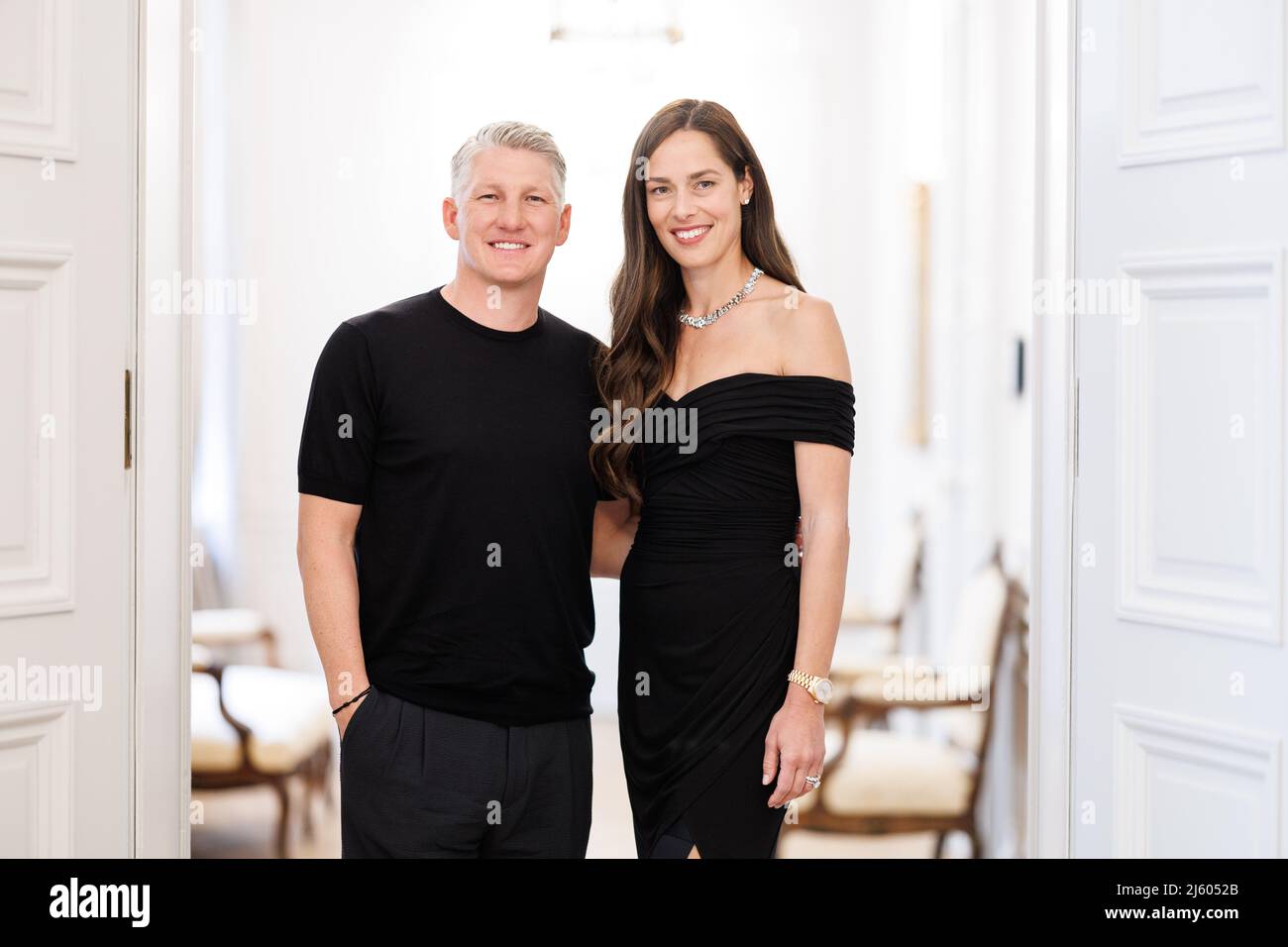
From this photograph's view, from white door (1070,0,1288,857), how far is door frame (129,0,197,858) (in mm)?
1575

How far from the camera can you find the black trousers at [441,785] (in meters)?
1.78

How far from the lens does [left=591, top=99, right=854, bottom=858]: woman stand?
180 cm

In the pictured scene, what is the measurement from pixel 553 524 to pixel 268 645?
159 cm

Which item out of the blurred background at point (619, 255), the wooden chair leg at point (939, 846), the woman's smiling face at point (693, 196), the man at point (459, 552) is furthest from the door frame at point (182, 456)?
the wooden chair leg at point (939, 846)

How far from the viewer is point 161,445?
82.0 inches

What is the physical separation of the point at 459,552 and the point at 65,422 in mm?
665

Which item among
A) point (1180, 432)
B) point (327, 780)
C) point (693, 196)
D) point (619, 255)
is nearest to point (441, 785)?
point (693, 196)

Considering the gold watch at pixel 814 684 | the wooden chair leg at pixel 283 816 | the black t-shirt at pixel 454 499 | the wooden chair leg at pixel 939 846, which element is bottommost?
the wooden chair leg at pixel 939 846

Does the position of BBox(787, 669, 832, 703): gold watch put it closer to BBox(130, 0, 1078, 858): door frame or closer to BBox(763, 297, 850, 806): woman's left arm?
BBox(763, 297, 850, 806): woman's left arm

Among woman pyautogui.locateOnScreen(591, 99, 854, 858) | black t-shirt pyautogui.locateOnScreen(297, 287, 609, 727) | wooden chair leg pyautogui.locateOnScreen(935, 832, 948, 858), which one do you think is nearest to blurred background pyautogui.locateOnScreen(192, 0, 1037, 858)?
wooden chair leg pyautogui.locateOnScreen(935, 832, 948, 858)

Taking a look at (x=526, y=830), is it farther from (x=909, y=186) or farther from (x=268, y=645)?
(x=909, y=186)

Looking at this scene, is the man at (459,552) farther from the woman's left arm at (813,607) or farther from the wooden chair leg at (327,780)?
the wooden chair leg at (327,780)

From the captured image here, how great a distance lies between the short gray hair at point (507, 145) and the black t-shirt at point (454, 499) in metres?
0.25

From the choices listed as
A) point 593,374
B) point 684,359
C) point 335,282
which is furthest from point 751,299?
point 335,282
